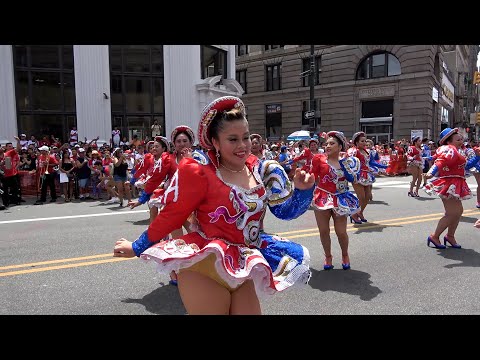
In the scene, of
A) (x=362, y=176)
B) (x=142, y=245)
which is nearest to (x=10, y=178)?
(x=362, y=176)

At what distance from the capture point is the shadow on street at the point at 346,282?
4785 mm

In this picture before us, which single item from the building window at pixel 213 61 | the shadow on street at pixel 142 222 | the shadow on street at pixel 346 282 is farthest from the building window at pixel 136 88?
the shadow on street at pixel 346 282

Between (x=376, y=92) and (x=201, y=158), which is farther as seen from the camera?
(x=376, y=92)

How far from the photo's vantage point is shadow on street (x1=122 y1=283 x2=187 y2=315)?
428 cm

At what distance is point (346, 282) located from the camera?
5145 millimetres

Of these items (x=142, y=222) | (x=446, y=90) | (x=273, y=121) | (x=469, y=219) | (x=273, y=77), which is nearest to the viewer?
(x=142, y=222)

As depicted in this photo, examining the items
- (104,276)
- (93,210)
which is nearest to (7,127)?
(93,210)

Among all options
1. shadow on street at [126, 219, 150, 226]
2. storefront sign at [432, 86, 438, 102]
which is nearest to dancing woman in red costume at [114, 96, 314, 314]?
shadow on street at [126, 219, 150, 226]

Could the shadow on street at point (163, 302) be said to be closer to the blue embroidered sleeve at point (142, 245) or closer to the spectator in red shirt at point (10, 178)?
the blue embroidered sleeve at point (142, 245)

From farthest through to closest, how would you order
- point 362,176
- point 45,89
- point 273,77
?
point 273,77 < point 45,89 < point 362,176

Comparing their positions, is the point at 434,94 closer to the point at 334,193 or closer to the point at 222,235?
the point at 334,193

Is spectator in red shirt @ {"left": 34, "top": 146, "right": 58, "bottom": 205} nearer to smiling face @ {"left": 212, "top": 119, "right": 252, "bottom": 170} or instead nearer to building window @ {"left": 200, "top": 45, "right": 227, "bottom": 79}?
smiling face @ {"left": 212, "top": 119, "right": 252, "bottom": 170}

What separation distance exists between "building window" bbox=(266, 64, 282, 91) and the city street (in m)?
32.6

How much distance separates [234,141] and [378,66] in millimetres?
33349
